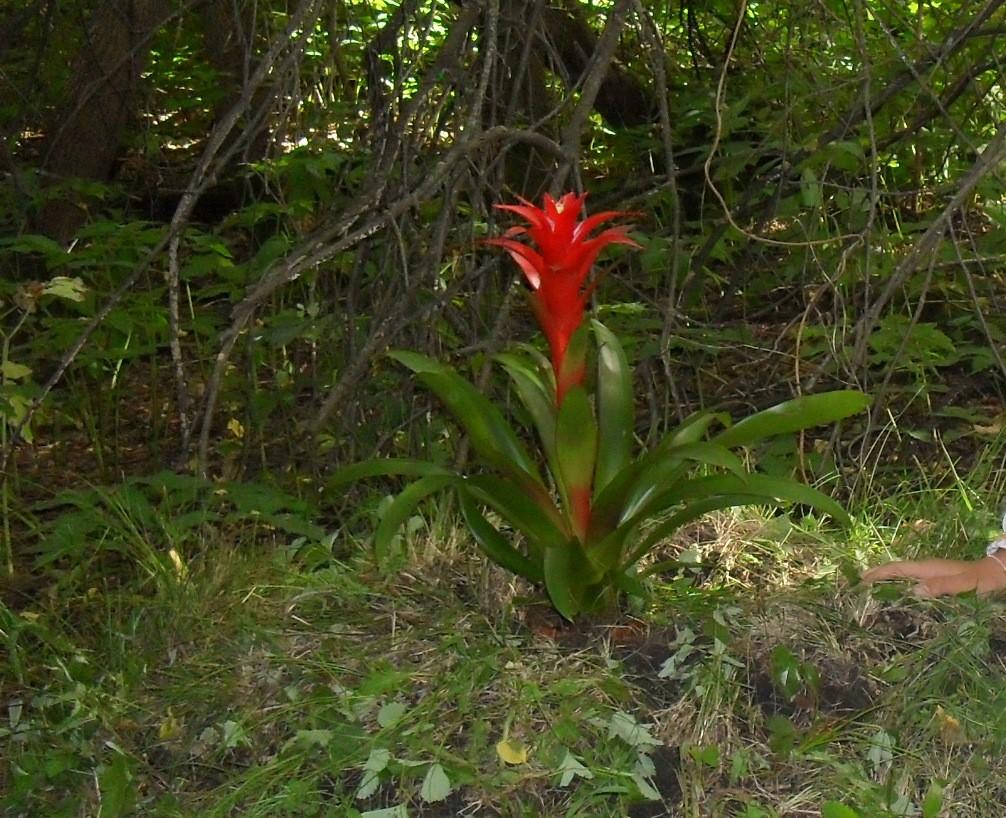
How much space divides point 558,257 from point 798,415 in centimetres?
61

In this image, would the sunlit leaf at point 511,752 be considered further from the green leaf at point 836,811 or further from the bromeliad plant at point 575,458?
the green leaf at point 836,811

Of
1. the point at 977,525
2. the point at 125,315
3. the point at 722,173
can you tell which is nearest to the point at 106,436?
the point at 125,315

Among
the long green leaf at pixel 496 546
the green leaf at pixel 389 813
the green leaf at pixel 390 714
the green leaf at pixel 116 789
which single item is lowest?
the green leaf at pixel 116 789

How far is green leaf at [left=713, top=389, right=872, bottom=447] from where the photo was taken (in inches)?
116

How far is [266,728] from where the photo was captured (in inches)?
114

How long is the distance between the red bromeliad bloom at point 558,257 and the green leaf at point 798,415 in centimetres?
38

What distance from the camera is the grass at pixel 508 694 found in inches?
106

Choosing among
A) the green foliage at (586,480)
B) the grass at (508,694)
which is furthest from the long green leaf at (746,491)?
the grass at (508,694)

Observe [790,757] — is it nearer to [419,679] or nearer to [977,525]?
[419,679]

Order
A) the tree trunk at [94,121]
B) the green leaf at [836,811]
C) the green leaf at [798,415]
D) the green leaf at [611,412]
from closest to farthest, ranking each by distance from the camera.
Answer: the green leaf at [836,811]
the green leaf at [798,415]
the green leaf at [611,412]
the tree trunk at [94,121]

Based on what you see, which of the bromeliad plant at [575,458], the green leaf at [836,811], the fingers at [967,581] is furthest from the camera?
the fingers at [967,581]

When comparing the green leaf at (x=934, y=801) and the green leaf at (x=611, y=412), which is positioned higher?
the green leaf at (x=611, y=412)

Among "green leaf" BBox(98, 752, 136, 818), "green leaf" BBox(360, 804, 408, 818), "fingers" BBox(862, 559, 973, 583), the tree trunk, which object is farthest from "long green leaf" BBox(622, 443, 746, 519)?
the tree trunk

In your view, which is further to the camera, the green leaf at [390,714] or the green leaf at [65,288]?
the green leaf at [65,288]
